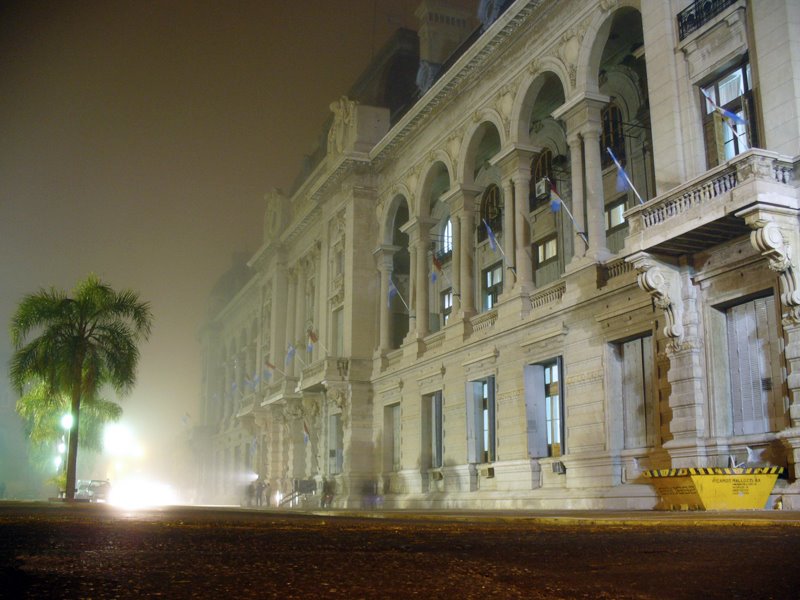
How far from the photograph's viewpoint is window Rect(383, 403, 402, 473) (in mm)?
39281

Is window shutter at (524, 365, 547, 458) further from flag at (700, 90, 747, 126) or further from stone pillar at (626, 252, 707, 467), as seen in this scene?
flag at (700, 90, 747, 126)

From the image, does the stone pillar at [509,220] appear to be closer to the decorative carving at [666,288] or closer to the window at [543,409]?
the window at [543,409]

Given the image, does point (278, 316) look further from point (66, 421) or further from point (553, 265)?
point (553, 265)

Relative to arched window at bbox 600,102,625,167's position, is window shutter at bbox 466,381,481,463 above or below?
below

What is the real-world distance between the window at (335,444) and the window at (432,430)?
889cm

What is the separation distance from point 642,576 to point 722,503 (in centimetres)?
1405

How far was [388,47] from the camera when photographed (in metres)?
46.1

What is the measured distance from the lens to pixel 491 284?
3678 cm

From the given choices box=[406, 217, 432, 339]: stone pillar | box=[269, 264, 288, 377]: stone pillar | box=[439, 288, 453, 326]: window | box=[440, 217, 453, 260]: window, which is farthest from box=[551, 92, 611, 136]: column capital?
box=[269, 264, 288, 377]: stone pillar

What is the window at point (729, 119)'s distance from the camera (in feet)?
65.4

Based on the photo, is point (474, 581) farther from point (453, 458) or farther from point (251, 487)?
point (251, 487)

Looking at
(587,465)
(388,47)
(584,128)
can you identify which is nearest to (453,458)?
(587,465)

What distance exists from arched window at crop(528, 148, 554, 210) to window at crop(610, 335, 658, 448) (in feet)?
34.8

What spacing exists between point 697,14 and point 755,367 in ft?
29.3
